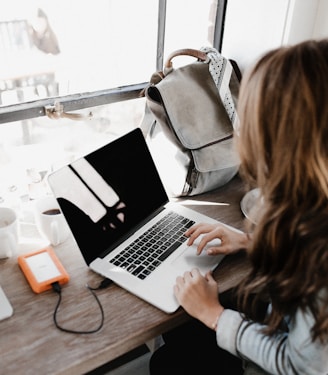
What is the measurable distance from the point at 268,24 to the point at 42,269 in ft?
3.30

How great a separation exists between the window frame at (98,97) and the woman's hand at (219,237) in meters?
0.53

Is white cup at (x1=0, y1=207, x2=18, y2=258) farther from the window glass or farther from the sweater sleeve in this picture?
the sweater sleeve

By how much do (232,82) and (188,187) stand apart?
395 millimetres

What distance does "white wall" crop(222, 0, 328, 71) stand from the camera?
131cm

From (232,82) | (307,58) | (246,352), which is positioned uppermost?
(307,58)

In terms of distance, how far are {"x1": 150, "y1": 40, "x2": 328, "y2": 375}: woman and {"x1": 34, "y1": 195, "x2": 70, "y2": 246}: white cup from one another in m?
0.46

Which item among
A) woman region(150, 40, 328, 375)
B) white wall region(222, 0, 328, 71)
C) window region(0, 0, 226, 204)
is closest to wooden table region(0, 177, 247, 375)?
woman region(150, 40, 328, 375)

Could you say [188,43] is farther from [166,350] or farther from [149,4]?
[166,350]

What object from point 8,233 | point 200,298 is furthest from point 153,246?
point 8,233

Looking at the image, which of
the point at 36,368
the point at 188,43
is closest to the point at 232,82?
the point at 188,43

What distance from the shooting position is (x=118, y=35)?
135cm

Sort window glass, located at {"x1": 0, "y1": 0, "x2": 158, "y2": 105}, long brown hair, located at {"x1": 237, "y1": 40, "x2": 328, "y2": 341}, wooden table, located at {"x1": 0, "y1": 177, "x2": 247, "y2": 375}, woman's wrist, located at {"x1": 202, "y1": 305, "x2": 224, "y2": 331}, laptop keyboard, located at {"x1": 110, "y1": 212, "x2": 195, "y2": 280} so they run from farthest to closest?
window glass, located at {"x1": 0, "y1": 0, "x2": 158, "y2": 105} → laptop keyboard, located at {"x1": 110, "y1": 212, "x2": 195, "y2": 280} → woman's wrist, located at {"x1": 202, "y1": 305, "x2": 224, "y2": 331} → wooden table, located at {"x1": 0, "y1": 177, "x2": 247, "y2": 375} → long brown hair, located at {"x1": 237, "y1": 40, "x2": 328, "y2": 341}

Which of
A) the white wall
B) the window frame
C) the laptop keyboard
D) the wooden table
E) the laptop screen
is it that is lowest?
the wooden table

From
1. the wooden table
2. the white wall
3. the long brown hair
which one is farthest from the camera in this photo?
the white wall
